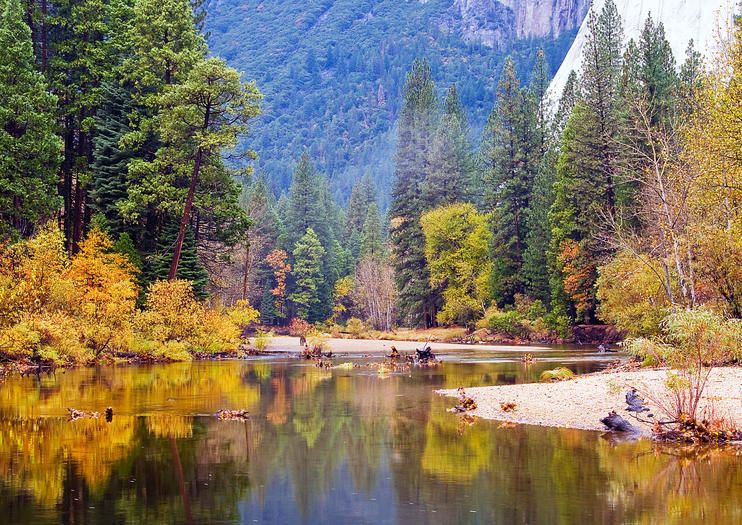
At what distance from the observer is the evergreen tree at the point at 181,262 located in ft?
148

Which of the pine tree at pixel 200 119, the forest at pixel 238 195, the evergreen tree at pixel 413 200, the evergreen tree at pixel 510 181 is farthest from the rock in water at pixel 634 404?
the evergreen tree at pixel 413 200

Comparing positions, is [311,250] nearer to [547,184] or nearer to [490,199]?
[490,199]

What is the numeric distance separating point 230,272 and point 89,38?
41.2m

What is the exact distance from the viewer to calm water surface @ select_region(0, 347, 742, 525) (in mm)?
10281

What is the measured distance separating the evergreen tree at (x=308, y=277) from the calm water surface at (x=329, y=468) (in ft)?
250

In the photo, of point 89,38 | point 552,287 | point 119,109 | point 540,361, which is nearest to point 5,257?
point 119,109

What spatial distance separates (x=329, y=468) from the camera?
1323cm

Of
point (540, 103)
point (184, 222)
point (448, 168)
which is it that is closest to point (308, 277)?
point (448, 168)

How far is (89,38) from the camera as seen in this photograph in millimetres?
48938

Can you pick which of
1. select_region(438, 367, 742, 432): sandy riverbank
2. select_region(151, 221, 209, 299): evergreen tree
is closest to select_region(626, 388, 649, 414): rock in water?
select_region(438, 367, 742, 432): sandy riverbank

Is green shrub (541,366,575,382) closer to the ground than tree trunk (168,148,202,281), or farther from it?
closer to the ground

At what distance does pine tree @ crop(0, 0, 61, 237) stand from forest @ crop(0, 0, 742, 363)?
115 mm

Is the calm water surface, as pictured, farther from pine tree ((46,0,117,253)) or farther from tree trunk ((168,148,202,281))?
pine tree ((46,0,117,253))

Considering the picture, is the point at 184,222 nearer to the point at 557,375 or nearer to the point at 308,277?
the point at 557,375
